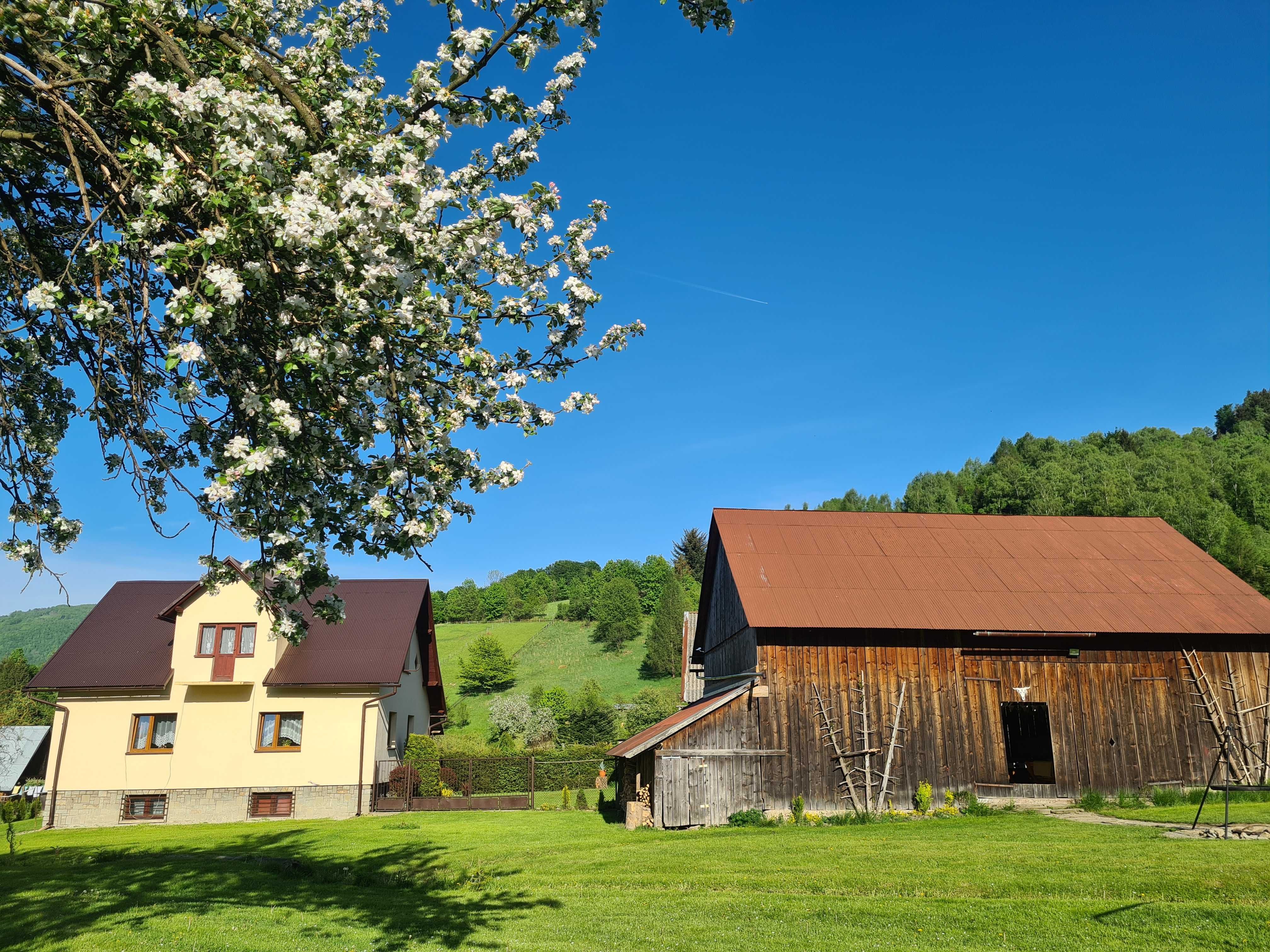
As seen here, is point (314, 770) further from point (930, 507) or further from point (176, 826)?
point (930, 507)

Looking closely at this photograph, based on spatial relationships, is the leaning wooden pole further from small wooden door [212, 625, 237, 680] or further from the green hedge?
small wooden door [212, 625, 237, 680]

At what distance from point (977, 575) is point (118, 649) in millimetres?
28428

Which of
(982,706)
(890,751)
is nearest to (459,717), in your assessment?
(890,751)

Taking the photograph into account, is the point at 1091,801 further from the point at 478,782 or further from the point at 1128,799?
the point at 478,782

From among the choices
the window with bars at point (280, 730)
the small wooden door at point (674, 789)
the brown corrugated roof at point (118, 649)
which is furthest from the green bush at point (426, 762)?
the small wooden door at point (674, 789)

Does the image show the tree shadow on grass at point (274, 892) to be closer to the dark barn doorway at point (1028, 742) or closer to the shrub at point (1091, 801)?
the shrub at point (1091, 801)

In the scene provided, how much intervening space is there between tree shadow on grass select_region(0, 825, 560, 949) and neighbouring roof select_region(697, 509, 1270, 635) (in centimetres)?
1014

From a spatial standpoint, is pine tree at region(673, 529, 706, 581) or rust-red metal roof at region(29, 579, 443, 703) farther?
pine tree at region(673, 529, 706, 581)

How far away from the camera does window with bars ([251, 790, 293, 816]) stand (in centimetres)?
2575

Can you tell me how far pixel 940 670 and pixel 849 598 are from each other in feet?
9.50

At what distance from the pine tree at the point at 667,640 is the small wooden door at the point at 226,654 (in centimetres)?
4157

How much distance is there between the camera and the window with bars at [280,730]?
2631 cm

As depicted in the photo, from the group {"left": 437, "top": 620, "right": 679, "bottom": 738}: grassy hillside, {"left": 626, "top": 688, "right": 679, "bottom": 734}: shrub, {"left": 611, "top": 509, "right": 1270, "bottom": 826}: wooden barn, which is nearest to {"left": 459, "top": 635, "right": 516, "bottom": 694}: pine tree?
{"left": 437, "top": 620, "right": 679, "bottom": 738}: grassy hillside

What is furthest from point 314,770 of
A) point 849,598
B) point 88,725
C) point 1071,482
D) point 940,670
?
point 1071,482
